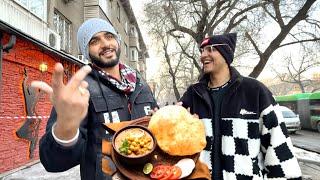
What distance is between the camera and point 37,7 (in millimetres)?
12234

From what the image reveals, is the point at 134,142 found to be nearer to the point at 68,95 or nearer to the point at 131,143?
the point at 131,143

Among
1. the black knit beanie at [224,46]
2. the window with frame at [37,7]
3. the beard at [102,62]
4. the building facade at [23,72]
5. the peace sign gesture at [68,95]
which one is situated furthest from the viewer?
the window with frame at [37,7]

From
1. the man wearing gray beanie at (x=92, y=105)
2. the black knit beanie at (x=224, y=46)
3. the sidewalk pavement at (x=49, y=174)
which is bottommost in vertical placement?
the sidewalk pavement at (x=49, y=174)

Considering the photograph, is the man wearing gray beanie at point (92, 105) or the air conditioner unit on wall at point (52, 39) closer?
the man wearing gray beanie at point (92, 105)

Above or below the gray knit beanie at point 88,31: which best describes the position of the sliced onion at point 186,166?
below

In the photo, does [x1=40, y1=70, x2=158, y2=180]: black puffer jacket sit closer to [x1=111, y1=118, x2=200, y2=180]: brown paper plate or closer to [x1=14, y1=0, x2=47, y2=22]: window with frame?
[x1=111, y1=118, x2=200, y2=180]: brown paper plate

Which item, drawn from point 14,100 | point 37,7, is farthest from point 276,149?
point 37,7

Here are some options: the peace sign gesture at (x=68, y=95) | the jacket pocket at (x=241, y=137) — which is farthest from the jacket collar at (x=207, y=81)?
the peace sign gesture at (x=68, y=95)

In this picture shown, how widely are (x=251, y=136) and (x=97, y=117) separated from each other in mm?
1293

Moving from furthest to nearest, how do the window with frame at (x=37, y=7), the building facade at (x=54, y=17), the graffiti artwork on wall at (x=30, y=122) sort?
the window with frame at (x=37, y=7) → the graffiti artwork on wall at (x=30, y=122) → the building facade at (x=54, y=17)

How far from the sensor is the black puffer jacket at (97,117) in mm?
1986

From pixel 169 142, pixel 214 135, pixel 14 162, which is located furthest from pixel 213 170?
pixel 14 162

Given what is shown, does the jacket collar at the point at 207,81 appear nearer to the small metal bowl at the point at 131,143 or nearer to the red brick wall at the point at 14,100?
the small metal bowl at the point at 131,143

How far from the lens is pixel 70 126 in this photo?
5.23 ft
